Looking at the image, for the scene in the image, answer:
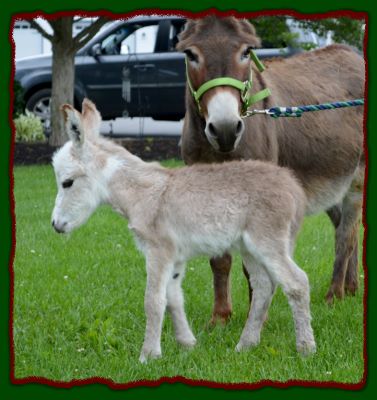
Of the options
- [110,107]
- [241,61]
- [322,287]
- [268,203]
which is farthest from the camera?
[110,107]

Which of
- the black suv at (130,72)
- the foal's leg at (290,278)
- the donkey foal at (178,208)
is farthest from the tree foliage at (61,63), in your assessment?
the foal's leg at (290,278)

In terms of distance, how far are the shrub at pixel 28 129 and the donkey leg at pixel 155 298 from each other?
8.55m

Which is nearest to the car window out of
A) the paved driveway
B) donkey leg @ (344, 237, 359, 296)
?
the paved driveway

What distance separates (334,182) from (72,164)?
2220mm

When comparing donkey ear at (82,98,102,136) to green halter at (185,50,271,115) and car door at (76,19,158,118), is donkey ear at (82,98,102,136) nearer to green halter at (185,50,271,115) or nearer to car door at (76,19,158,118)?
green halter at (185,50,271,115)

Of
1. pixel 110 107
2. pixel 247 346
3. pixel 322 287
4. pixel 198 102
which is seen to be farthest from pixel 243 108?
pixel 110 107

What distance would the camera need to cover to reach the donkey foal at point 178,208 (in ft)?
14.4

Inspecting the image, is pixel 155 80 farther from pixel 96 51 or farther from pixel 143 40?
pixel 96 51

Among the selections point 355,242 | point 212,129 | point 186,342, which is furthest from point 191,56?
point 355,242

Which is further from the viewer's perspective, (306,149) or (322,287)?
(322,287)

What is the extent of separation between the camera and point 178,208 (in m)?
4.44

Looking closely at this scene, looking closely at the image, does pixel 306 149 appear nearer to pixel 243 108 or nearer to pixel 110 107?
pixel 243 108

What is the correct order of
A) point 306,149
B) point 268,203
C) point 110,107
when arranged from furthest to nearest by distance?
point 110,107
point 306,149
point 268,203

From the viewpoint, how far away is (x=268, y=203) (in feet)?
14.4
